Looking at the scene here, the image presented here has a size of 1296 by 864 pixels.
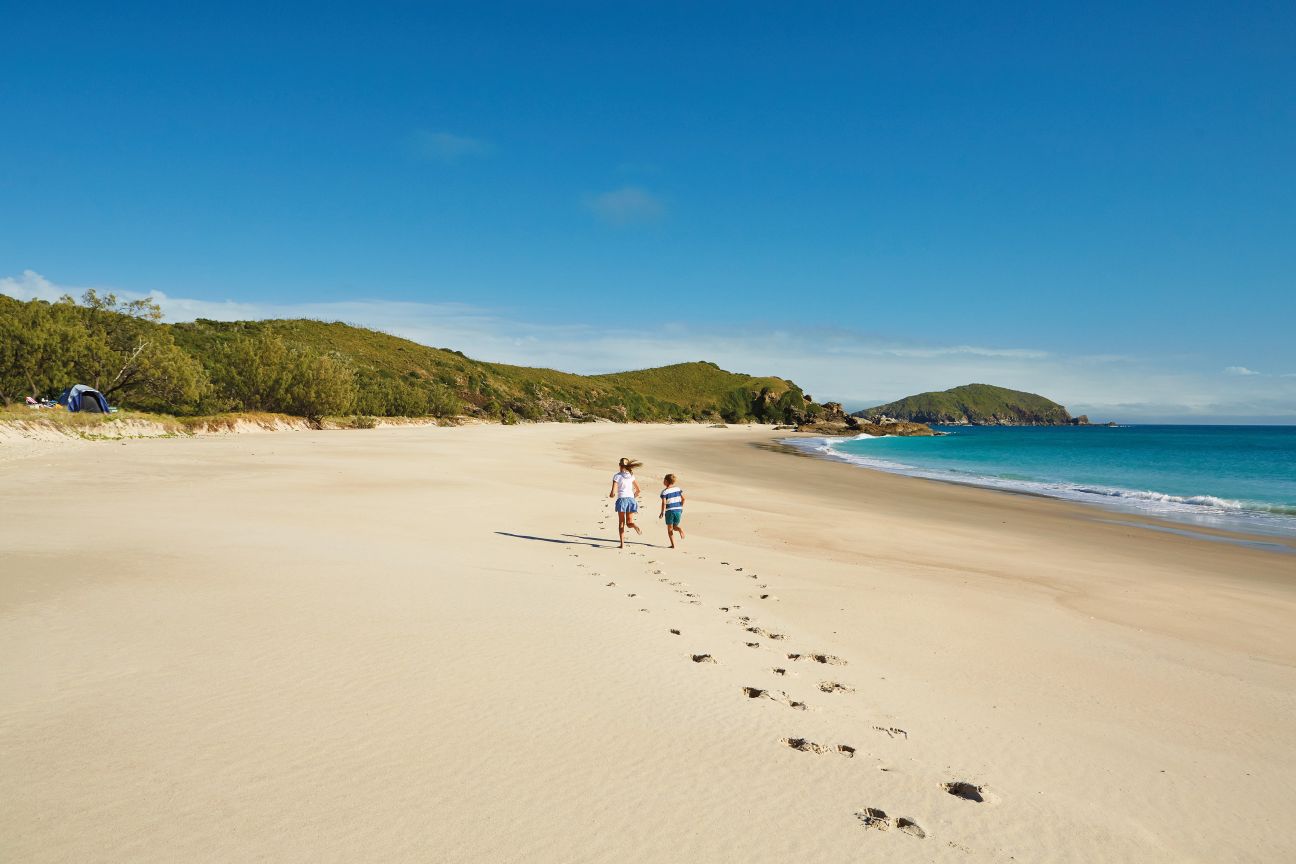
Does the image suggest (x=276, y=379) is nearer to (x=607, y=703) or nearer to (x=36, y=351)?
(x=36, y=351)

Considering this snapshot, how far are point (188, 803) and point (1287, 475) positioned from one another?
61316mm

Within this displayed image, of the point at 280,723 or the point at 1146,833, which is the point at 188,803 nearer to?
the point at 280,723

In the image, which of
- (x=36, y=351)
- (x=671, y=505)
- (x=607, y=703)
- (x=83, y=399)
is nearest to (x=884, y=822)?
(x=607, y=703)

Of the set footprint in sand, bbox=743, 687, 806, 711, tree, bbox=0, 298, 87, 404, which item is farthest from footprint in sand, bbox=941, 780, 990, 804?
tree, bbox=0, 298, 87, 404

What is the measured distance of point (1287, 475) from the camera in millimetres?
44531

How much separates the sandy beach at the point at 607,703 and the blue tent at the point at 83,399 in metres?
41.9

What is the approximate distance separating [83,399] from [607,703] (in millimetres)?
56399

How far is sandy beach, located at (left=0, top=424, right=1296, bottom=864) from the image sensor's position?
11.9 feet

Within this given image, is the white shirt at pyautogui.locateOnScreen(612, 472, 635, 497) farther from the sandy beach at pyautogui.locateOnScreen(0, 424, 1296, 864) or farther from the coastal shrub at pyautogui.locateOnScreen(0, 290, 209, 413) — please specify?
the coastal shrub at pyautogui.locateOnScreen(0, 290, 209, 413)

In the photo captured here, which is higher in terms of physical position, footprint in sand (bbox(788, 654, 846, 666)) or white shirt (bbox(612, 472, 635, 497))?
white shirt (bbox(612, 472, 635, 497))

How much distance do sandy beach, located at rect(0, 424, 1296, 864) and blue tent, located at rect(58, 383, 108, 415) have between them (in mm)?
41913

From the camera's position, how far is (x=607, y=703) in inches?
208

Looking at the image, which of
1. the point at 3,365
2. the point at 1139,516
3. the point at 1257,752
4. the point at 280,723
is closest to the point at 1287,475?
the point at 1139,516

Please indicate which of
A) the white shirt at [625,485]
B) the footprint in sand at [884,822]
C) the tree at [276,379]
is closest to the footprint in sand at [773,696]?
the footprint in sand at [884,822]
